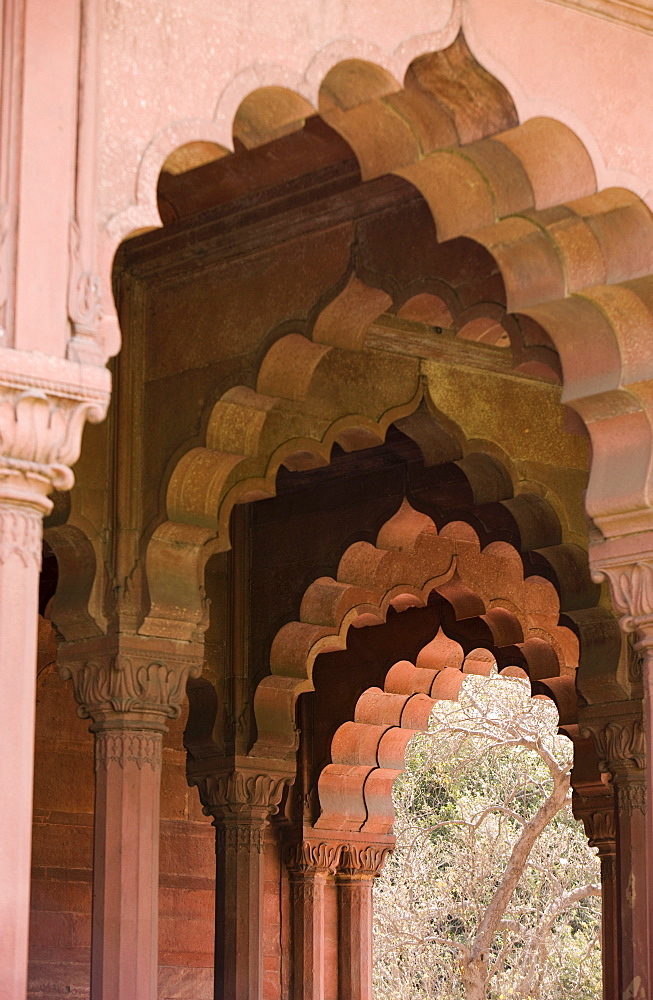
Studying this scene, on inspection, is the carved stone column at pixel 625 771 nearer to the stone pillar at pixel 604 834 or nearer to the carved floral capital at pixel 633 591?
the stone pillar at pixel 604 834

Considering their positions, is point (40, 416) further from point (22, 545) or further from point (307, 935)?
point (307, 935)

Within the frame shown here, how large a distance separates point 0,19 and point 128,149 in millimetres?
509

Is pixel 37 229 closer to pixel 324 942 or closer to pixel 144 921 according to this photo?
pixel 144 921

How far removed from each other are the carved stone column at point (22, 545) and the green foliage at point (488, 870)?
1827 cm

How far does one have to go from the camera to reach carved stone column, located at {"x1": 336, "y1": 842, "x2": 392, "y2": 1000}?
50.8 ft

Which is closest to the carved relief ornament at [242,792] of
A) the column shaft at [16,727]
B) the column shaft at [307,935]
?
the column shaft at [307,935]

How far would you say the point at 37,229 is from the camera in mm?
5242

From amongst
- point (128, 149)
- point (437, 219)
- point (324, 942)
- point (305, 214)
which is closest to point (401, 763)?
point (324, 942)

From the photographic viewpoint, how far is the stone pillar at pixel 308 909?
1523cm

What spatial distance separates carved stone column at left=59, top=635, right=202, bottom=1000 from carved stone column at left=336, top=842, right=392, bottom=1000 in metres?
5.81

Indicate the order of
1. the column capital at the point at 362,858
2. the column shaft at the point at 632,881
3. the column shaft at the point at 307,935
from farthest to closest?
the column capital at the point at 362,858
the column shaft at the point at 307,935
the column shaft at the point at 632,881

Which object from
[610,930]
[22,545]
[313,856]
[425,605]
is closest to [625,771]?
[610,930]

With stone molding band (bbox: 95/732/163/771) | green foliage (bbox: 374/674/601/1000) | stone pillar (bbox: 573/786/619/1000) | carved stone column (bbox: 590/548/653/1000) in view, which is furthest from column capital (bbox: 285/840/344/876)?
carved stone column (bbox: 590/548/653/1000)

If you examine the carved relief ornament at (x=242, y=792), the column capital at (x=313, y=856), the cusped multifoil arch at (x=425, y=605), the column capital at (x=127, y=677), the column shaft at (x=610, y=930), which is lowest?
the column shaft at (x=610, y=930)
